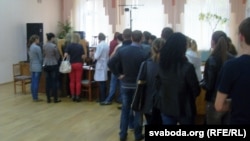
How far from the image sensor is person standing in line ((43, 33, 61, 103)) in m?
6.40

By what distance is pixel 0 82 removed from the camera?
8938mm

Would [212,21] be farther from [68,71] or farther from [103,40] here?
[68,71]

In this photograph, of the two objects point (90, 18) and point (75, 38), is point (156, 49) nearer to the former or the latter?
point (75, 38)

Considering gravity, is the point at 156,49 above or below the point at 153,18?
below

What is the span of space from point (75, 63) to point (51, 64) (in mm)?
456

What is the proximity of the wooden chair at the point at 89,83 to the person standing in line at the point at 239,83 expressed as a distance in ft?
15.8

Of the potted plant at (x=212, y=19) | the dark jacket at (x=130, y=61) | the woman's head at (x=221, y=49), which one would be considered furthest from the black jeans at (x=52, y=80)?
the potted plant at (x=212, y=19)

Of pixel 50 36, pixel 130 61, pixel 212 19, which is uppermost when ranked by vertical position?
pixel 212 19

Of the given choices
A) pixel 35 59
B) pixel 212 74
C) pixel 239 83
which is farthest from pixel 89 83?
pixel 239 83

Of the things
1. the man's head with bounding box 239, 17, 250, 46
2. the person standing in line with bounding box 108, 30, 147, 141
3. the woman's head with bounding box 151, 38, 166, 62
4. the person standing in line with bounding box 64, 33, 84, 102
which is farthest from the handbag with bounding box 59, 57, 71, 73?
the man's head with bounding box 239, 17, 250, 46

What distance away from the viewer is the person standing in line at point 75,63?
6430 millimetres

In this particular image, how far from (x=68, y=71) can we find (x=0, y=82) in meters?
3.38

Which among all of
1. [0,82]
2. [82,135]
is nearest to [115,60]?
[82,135]

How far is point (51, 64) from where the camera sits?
6.42 meters
